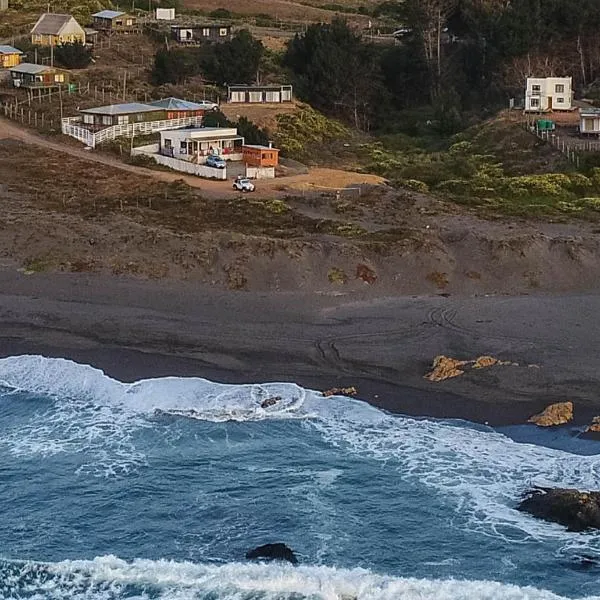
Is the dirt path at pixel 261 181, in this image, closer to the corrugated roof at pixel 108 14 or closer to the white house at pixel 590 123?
the white house at pixel 590 123

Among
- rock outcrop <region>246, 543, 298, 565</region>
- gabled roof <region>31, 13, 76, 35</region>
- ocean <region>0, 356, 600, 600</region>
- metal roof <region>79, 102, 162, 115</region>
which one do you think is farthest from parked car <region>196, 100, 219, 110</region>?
rock outcrop <region>246, 543, 298, 565</region>

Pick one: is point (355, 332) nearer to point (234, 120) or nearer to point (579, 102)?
point (234, 120)

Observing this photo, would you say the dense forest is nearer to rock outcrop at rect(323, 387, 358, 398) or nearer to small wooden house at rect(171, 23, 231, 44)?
small wooden house at rect(171, 23, 231, 44)

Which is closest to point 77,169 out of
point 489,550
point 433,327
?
point 433,327

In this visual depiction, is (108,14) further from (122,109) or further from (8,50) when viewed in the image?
(122,109)

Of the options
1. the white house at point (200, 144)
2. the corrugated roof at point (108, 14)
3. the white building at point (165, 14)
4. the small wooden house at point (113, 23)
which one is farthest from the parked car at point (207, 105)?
the white building at point (165, 14)

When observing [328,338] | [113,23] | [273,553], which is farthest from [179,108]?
[273,553]
